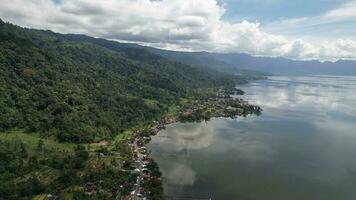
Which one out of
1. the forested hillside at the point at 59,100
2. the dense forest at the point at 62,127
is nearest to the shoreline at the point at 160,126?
the dense forest at the point at 62,127

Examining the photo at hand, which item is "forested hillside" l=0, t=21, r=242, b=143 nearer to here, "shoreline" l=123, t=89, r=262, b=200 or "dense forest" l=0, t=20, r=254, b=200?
"dense forest" l=0, t=20, r=254, b=200

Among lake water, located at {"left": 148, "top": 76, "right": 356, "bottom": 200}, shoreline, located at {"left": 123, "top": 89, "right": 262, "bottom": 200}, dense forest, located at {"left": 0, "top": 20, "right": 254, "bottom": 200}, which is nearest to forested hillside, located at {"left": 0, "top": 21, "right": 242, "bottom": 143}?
dense forest, located at {"left": 0, "top": 20, "right": 254, "bottom": 200}

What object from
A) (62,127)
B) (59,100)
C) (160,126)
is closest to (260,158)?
(160,126)

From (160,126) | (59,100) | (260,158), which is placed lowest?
(160,126)

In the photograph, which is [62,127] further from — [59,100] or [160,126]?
[160,126]

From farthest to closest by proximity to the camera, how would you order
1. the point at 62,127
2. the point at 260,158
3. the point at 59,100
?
the point at 59,100 < the point at 62,127 < the point at 260,158

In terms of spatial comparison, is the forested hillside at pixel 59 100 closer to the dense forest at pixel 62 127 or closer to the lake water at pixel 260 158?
the dense forest at pixel 62 127

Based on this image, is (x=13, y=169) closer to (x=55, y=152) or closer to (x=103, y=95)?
(x=55, y=152)
